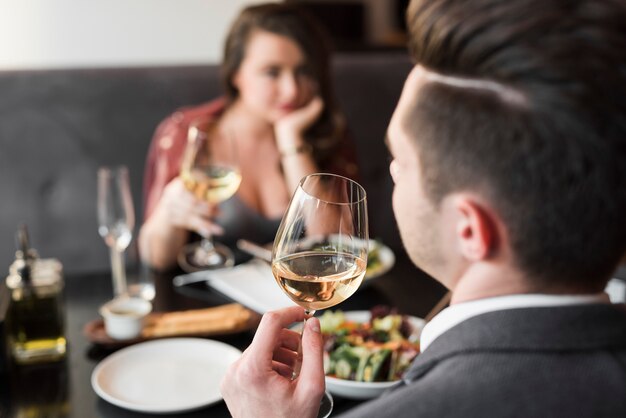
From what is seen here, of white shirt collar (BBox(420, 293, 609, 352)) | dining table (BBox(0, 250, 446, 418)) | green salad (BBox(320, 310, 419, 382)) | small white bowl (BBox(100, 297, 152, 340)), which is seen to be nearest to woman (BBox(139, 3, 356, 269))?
dining table (BBox(0, 250, 446, 418))

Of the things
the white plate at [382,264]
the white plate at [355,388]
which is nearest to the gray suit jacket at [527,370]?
the white plate at [355,388]

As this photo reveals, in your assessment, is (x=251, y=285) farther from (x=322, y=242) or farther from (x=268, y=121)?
(x=268, y=121)

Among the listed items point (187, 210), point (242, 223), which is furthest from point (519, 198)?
point (242, 223)

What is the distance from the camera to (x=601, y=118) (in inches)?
25.5

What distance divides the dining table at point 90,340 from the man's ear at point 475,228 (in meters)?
0.49

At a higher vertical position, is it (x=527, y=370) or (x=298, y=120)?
(x=527, y=370)

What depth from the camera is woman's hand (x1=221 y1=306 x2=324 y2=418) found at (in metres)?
0.84

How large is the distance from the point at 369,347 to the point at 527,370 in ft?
1.81

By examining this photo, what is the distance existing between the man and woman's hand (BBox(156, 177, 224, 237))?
1.06 m

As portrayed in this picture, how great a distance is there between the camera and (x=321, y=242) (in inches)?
37.4

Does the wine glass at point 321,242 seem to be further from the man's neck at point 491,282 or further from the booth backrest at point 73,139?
the booth backrest at point 73,139

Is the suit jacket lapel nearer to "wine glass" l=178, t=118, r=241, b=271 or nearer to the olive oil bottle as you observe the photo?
the olive oil bottle

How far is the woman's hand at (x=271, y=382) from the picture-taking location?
0.84 m

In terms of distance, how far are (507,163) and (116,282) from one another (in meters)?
1.14
